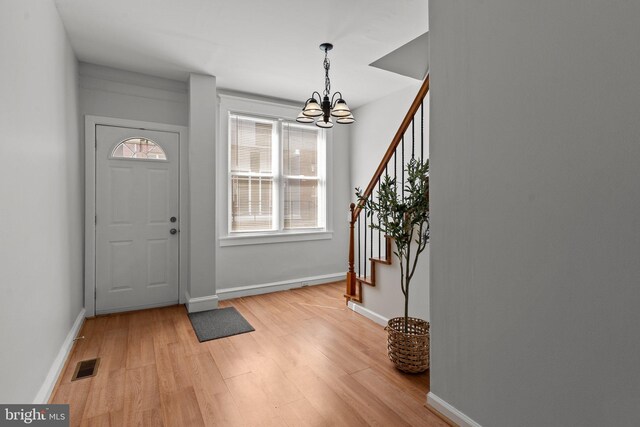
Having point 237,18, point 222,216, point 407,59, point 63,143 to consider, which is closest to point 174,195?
point 222,216

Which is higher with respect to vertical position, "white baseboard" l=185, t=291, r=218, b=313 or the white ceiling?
the white ceiling

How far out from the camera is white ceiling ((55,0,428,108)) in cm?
250

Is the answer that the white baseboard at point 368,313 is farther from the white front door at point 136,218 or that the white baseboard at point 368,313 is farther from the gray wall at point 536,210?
the white front door at point 136,218

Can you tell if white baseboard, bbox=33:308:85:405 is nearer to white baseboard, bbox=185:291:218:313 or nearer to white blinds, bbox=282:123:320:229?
white baseboard, bbox=185:291:218:313

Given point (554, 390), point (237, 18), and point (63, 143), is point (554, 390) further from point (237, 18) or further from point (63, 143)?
point (63, 143)

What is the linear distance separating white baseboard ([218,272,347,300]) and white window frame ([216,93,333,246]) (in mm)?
619

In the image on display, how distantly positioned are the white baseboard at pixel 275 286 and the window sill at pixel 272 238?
0.61 m

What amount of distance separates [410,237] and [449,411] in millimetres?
1223

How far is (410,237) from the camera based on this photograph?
259 centimetres

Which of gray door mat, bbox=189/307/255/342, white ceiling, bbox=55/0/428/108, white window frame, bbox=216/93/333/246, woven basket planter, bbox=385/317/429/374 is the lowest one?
gray door mat, bbox=189/307/255/342

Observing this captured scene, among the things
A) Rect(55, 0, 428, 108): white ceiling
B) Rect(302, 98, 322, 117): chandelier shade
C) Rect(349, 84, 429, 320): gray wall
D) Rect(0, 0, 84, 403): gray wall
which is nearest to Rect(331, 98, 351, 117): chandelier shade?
Rect(302, 98, 322, 117): chandelier shade

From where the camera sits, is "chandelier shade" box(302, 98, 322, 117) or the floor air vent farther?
"chandelier shade" box(302, 98, 322, 117)
